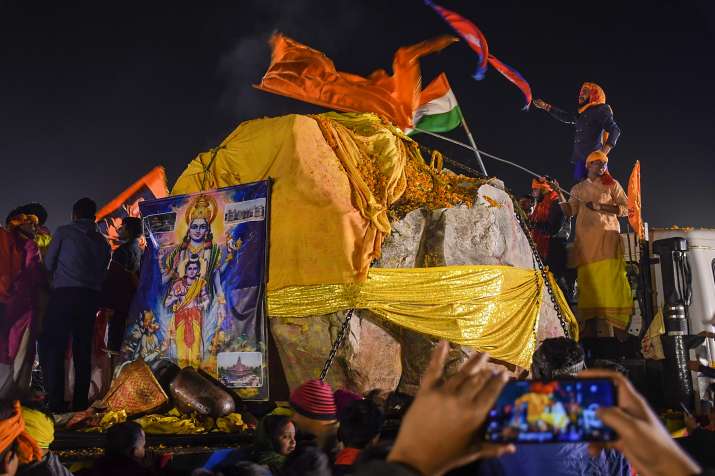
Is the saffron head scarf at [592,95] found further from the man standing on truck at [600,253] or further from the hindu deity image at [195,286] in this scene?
the hindu deity image at [195,286]

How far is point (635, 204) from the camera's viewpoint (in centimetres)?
1162

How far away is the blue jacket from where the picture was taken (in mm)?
7871

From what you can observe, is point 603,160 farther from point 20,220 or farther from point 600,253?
point 20,220

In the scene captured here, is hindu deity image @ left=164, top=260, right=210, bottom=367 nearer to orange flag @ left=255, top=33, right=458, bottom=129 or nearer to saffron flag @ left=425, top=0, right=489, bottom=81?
orange flag @ left=255, top=33, right=458, bottom=129

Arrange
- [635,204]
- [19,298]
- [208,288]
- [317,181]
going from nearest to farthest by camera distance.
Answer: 1. [19,298]
2. [317,181]
3. [208,288]
4. [635,204]

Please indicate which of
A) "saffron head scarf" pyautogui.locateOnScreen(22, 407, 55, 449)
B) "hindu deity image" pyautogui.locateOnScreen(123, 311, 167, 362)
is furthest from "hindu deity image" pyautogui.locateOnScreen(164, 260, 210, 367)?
"saffron head scarf" pyautogui.locateOnScreen(22, 407, 55, 449)

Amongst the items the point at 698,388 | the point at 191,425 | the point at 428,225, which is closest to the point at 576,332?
the point at 698,388

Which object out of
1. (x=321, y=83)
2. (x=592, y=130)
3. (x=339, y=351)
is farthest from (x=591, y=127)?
(x=339, y=351)

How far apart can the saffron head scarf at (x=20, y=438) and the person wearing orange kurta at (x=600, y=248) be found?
890cm

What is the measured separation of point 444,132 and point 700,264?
5011 mm

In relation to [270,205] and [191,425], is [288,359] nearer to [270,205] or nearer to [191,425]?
[191,425]

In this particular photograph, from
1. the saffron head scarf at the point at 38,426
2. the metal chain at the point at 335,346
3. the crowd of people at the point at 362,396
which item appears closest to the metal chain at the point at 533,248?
the crowd of people at the point at 362,396

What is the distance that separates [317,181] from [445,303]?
7.44 ft

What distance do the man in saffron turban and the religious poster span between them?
6.31 meters
